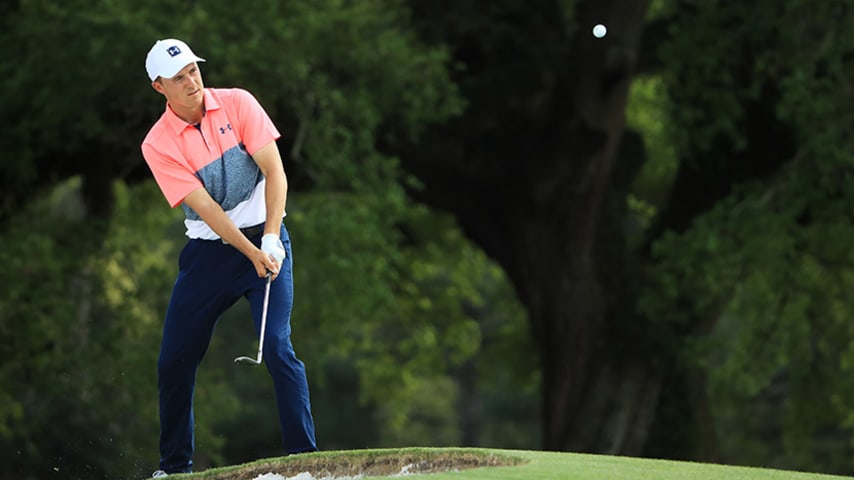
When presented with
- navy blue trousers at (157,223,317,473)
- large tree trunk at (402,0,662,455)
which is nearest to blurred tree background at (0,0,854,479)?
large tree trunk at (402,0,662,455)

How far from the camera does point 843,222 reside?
13.8m

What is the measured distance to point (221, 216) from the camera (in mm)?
5957

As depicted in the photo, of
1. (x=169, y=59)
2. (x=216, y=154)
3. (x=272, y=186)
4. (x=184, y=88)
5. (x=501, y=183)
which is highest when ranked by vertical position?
(x=169, y=59)

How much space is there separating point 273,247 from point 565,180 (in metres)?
9.81

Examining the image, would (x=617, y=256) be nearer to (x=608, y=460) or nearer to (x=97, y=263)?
(x=97, y=263)

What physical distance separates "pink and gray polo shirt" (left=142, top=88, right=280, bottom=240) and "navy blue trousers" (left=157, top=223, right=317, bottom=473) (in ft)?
0.43

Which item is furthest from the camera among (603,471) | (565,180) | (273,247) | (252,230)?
(565,180)

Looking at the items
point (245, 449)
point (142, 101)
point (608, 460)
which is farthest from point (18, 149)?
point (245, 449)

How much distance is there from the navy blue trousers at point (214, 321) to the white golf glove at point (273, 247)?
0.18 meters

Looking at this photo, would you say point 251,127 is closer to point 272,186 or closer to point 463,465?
point 272,186

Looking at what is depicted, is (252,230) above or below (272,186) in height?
below

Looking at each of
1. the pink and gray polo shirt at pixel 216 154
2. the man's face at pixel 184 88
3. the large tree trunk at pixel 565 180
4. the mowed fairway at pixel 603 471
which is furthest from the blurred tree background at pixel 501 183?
the mowed fairway at pixel 603 471

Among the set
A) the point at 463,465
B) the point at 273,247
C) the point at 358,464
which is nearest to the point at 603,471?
the point at 463,465

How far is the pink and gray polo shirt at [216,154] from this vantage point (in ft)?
19.8
